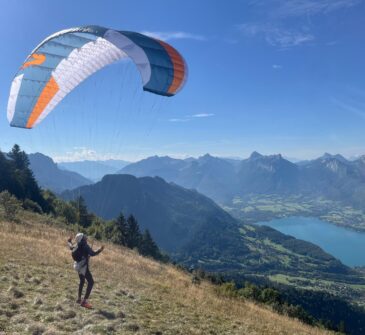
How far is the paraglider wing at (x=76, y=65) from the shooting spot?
1507 cm

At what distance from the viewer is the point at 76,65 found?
58.4 ft

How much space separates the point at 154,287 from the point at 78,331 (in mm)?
8020

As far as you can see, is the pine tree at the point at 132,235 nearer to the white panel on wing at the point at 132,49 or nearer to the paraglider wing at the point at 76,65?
the paraglider wing at the point at 76,65

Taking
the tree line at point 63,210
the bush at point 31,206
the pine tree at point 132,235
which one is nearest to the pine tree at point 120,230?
the tree line at point 63,210


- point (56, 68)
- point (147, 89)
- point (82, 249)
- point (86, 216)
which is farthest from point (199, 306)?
point (86, 216)

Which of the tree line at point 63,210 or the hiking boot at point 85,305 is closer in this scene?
the hiking boot at point 85,305

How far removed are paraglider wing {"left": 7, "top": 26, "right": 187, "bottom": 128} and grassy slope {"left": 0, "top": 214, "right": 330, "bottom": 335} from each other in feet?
24.1

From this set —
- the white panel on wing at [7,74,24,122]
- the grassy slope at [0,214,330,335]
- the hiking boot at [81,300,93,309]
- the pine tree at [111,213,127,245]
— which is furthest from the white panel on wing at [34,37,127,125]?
the pine tree at [111,213,127,245]

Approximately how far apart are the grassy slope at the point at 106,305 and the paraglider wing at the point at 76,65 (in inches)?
289

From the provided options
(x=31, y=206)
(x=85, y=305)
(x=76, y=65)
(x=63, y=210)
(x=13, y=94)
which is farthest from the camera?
(x=63, y=210)

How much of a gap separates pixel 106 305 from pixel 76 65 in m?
11.0

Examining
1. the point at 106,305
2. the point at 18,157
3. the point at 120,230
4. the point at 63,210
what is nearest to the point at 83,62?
the point at 106,305

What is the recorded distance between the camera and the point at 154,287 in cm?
1736

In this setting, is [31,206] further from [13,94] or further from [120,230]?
[13,94]
